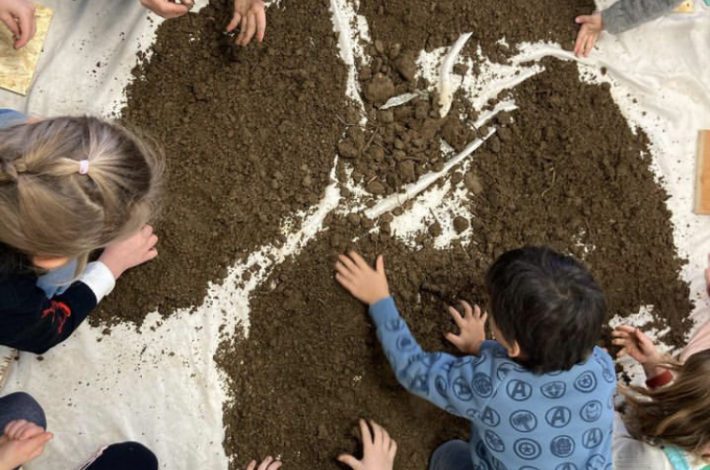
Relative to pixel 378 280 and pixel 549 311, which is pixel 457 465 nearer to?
pixel 378 280

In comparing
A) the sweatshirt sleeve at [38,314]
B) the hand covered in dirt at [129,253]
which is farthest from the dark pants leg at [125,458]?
the hand covered in dirt at [129,253]

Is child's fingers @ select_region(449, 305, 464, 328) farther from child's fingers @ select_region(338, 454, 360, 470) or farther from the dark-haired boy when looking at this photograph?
child's fingers @ select_region(338, 454, 360, 470)

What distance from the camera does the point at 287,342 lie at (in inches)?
69.1

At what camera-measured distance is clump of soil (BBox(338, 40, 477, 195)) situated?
1.82 metres

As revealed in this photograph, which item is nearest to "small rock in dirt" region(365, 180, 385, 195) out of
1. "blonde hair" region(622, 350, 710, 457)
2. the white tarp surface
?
the white tarp surface

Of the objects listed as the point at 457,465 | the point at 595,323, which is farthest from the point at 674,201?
the point at 457,465

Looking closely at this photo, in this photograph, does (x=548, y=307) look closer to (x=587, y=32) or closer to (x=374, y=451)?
(x=374, y=451)

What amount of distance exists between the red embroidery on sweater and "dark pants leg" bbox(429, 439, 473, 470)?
1117mm

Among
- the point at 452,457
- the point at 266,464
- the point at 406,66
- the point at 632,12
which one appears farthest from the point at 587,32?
the point at 266,464

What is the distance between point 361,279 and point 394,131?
0.46 meters

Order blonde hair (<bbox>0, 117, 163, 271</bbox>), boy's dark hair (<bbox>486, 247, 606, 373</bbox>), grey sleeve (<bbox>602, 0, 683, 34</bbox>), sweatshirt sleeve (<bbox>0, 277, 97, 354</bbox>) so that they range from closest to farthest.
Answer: blonde hair (<bbox>0, 117, 163, 271</bbox>) < boy's dark hair (<bbox>486, 247, 606, 373</bbox>) < sweatshirt sleeve (<bbox>0, 277, 97, 354</bbox>) < grey sleeve (<bbox>602, 0, 683, 34</bbox>)

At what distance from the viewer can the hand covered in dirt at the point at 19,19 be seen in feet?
5.42

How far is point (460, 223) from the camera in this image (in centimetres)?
185

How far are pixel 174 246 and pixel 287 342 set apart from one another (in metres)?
0.42
